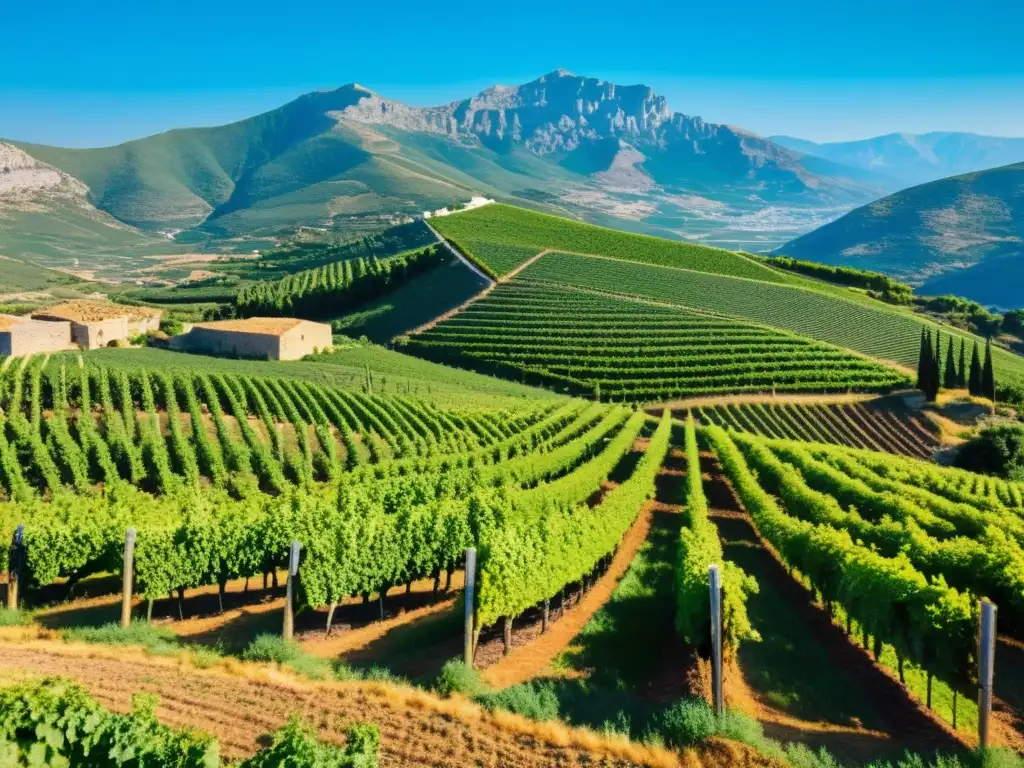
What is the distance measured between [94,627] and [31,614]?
9.73 ft

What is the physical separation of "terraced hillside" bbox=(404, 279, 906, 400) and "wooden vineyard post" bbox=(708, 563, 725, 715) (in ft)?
180

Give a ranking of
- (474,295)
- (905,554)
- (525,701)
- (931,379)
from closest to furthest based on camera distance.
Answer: (525,701), (905,554), (931,379), (474,295)

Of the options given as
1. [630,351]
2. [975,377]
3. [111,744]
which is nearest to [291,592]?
[111,744]

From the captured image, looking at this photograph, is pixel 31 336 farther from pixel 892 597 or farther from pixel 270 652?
pixel 892 597

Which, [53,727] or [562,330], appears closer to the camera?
[53,727]

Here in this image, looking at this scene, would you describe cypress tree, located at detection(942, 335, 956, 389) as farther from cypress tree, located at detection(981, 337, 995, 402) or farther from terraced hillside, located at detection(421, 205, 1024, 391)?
terraced hillside, located at detection(421, 205, 1024, 391)

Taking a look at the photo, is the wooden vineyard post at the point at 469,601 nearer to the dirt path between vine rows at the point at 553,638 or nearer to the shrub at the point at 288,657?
the dirt path between vine rows at the point at 553,638

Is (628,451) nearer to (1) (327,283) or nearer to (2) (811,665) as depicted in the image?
(2) (811,665)

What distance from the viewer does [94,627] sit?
1911 cm

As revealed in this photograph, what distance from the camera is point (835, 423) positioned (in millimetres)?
67188

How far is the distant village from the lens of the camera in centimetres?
7019

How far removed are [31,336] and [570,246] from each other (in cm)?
Answer: 7739

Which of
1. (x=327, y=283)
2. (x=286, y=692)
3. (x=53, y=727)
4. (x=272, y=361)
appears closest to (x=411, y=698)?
(x=286, y=692)

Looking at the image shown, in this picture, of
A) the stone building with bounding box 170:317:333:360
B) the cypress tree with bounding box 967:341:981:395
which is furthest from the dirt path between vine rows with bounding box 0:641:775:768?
the cypress tree with bounding box 967:341:981:395
